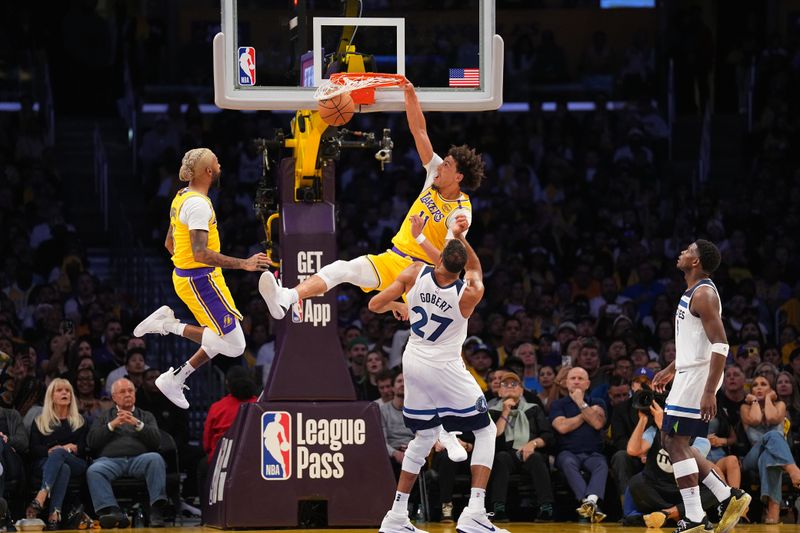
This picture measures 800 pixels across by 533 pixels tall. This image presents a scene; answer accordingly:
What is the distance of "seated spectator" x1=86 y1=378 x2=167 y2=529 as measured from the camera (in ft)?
49.0

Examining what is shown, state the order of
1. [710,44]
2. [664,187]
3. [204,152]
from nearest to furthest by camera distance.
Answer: [204,152]
[664,187]
[710,44]

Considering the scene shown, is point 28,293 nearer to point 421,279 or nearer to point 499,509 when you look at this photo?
point 499,509

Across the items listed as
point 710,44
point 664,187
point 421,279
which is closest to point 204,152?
point 421,279

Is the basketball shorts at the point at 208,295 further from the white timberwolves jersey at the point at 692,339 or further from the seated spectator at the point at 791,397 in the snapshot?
the seated spectator at the point at 791,397

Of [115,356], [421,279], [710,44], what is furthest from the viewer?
[710,44]

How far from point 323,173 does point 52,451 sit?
4.00m

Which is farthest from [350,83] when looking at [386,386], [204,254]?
[386,386]

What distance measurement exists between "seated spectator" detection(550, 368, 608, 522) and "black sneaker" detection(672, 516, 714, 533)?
308 cm

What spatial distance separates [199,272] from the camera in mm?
12797

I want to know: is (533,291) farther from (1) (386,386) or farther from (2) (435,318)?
(2) (435,318)

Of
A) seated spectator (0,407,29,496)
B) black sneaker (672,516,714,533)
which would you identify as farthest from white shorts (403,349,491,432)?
seated spectator (0,407,29,496)

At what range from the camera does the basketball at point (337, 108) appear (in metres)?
12.5

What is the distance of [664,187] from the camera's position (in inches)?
957

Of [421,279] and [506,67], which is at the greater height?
[506,67]
